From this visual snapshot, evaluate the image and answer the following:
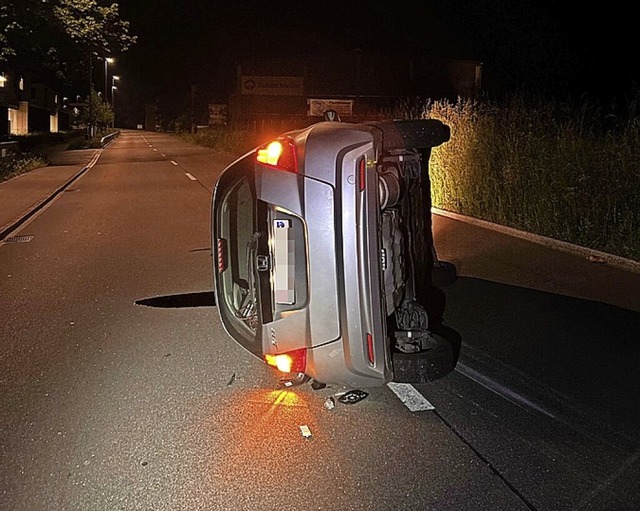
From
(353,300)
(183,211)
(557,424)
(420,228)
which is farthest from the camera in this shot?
(183,211)

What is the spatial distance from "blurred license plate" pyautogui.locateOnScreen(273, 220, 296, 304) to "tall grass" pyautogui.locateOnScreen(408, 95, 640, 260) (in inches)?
249

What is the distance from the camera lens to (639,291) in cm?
753

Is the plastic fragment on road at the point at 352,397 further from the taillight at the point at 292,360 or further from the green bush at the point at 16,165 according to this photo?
the green bush at the point at 16,165

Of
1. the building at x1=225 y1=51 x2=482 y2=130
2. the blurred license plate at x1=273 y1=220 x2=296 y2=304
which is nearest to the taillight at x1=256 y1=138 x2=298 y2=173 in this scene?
the blurred license plate at x1=273 y1=220 x2=296 y2=304

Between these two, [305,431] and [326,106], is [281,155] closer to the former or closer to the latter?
[305,431]

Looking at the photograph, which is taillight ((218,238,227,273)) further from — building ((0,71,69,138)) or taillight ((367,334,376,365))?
building ((0,71,69,138))

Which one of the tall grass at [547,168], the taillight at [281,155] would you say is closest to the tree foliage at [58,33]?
the tall grass at [547,168]

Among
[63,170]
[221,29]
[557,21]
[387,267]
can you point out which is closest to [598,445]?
[387,267]

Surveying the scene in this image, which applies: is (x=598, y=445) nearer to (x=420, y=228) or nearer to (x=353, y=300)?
(x=353, y=300)

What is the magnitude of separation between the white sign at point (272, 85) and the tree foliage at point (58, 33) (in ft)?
35.6

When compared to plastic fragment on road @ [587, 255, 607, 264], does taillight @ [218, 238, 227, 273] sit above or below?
above

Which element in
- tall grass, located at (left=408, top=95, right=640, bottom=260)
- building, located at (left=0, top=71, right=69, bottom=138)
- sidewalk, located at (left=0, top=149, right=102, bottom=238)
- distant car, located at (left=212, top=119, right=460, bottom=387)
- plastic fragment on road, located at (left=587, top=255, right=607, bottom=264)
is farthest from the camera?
building, located at (left=0, top=71, right=69, bottom=138)

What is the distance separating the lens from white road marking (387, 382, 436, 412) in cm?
452

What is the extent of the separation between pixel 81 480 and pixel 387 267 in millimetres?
2040
